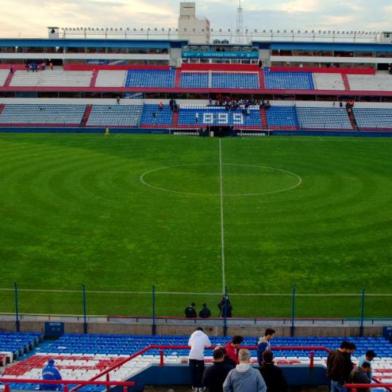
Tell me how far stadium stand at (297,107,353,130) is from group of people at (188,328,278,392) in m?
62.9

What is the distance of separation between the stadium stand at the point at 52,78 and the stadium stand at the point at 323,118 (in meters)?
29.2

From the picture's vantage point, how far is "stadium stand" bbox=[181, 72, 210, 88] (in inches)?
3159

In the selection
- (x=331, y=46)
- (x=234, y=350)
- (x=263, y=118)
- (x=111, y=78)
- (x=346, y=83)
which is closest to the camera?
(x=234, y=350)

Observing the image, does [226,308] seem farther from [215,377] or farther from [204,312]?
[215,377]

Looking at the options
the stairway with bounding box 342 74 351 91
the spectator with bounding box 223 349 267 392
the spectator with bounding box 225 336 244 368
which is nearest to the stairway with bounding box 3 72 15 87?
the stairway with bounding box 342 74 351 91

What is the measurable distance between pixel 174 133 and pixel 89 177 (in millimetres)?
27950

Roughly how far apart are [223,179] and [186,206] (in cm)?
818

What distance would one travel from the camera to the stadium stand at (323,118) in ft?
238

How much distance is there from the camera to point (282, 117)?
74812mm

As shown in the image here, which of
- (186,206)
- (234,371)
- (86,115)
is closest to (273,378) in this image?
(234,371)

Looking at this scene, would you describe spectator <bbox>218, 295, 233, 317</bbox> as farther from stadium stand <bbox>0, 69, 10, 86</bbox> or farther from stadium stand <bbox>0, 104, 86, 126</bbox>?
stadium stand <bbox>0, 69, 10, 86</bbox>

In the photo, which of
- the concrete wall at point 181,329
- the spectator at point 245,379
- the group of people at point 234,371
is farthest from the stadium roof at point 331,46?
the spectator at point 245,379

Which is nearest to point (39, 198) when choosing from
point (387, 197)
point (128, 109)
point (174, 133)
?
point (387, 197)

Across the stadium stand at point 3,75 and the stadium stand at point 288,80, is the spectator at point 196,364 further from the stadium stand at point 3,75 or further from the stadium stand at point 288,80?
the stadium stand at point 3,75
